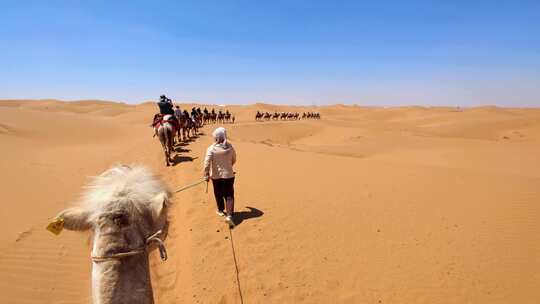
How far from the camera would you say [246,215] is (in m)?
6.55

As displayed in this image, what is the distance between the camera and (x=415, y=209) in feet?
22.7

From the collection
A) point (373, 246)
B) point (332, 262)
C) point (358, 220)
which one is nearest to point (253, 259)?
point (332, 262)

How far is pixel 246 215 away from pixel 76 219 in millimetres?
5080

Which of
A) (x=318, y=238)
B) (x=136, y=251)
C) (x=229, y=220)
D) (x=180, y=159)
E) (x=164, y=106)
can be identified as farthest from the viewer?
(x=164, y=106)

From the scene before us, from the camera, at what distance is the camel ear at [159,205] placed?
1638mm

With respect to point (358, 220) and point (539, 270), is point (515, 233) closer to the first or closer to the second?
point (539, 270)

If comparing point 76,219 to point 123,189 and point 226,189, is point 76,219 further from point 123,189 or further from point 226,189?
point 226,189

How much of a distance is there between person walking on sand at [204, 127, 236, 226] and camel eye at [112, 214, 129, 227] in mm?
4137

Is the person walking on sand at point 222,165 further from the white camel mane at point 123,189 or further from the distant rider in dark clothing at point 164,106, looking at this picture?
the distant rider in dark clothing at point 164,106

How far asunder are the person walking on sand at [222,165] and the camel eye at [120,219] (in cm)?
414

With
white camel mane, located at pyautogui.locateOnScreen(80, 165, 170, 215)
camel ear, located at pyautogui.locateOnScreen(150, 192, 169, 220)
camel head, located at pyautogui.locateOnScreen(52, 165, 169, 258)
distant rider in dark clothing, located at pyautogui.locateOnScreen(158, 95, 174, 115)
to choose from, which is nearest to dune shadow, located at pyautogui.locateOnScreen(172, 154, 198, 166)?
distant rider in dark clothing, located at pyautogui.locateOnScreen(158, 95, 174, 115)

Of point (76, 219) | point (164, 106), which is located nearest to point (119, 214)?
point (76, 219)

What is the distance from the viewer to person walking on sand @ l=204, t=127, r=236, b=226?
5734mm

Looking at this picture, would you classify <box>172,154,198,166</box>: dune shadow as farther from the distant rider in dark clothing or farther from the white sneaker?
the white sneaker
